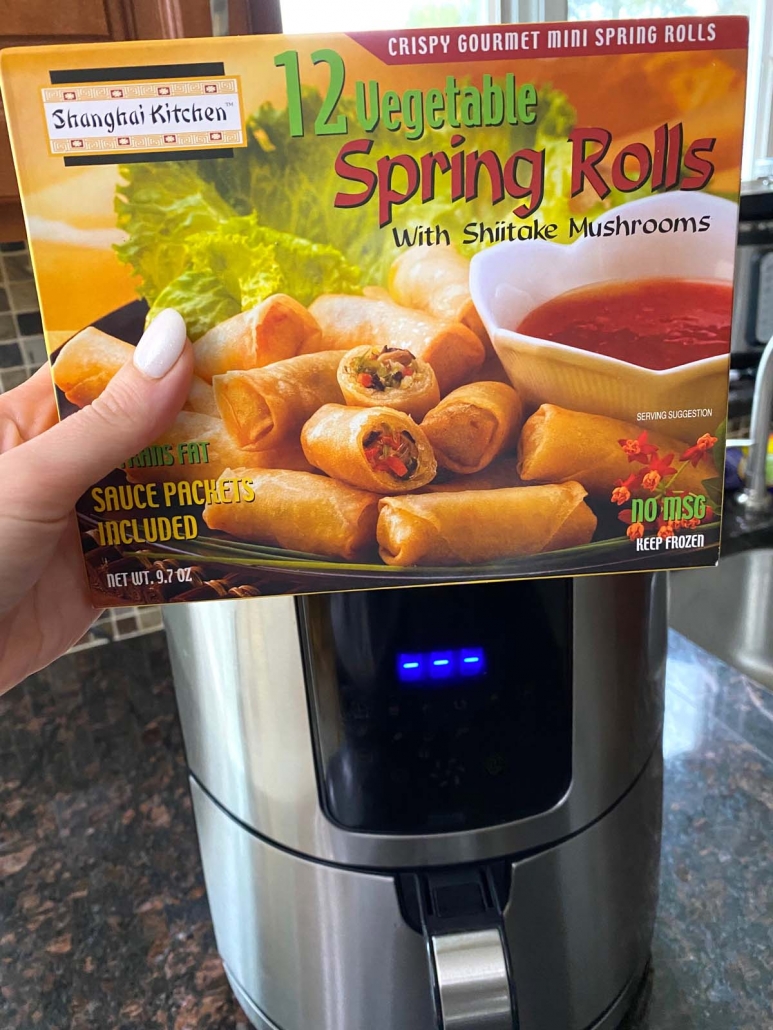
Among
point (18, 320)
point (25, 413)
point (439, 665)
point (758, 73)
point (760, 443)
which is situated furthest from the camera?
point (758, 73)

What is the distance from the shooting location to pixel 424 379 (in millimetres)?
358

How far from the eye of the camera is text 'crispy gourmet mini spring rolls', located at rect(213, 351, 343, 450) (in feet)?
1.17

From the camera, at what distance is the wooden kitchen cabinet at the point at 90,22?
1.87 feet

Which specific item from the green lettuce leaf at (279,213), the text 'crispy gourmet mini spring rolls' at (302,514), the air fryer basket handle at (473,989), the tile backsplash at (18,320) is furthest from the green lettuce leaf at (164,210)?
the tile backsplash at (18,320)

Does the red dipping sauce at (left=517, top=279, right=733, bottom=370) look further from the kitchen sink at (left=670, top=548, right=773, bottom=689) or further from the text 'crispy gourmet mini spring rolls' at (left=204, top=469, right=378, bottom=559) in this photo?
the kitchen sink at (left=670, top=548, right=773, bottom=689)

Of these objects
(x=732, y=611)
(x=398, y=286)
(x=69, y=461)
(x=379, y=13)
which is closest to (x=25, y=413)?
(x=69, y=461)

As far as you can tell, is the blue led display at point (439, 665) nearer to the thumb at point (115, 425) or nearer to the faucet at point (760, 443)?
the thumb at point (115, 425)

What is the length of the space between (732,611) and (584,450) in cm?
93

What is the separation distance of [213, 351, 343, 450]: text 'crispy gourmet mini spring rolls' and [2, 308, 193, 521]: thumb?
2 centimetres

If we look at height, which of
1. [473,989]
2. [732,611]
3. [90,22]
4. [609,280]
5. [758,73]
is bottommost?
[732,611]

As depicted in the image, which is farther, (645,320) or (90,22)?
(90,22)

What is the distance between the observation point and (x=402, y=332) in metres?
0.35

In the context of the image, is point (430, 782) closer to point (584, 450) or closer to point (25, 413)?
point (584, 450)

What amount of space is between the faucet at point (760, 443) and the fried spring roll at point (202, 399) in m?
0.87
